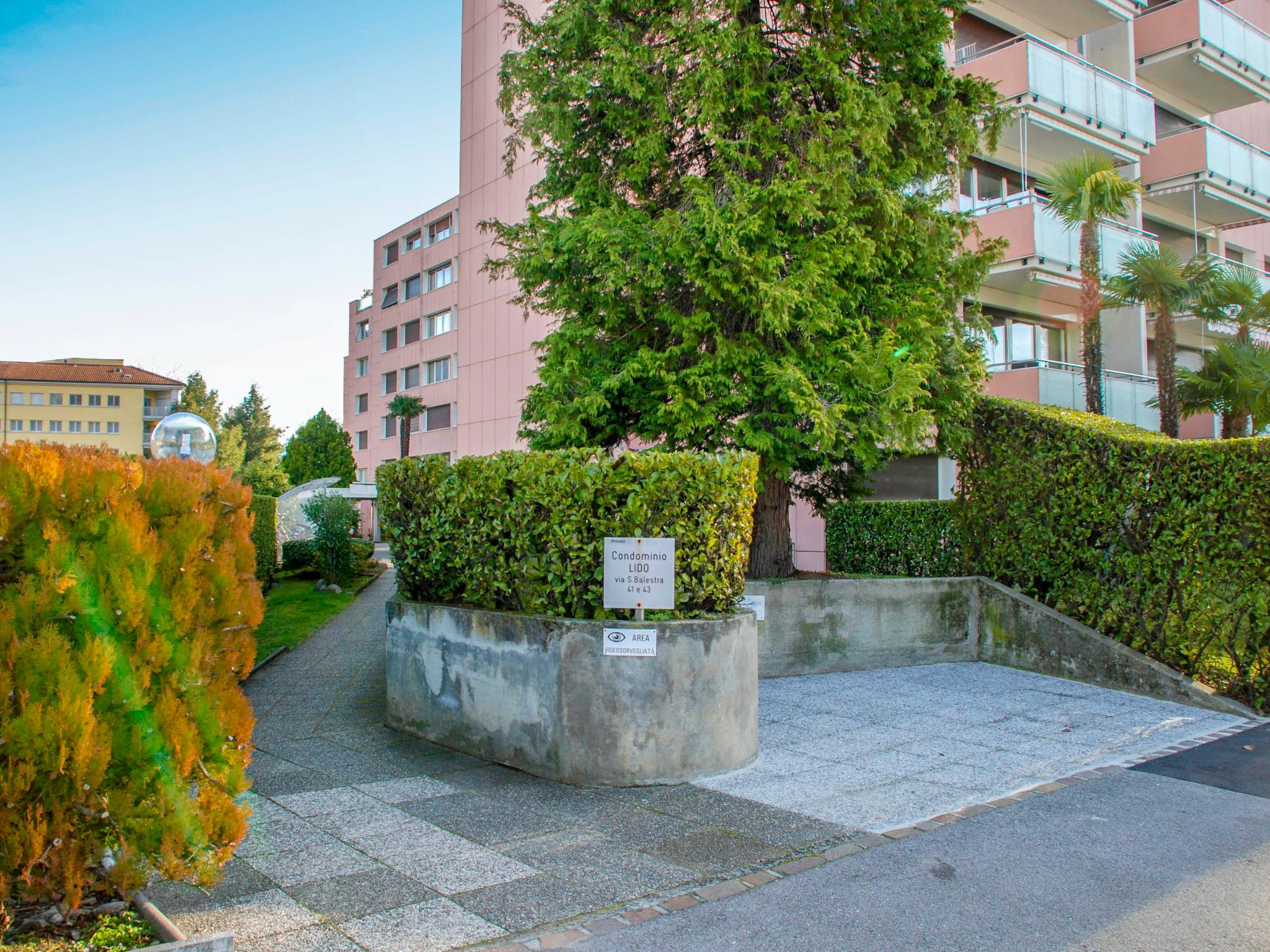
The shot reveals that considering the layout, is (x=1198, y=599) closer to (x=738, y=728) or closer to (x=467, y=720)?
(x=738, y=728)

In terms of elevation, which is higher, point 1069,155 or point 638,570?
point 1069,155

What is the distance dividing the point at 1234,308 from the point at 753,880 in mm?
18208

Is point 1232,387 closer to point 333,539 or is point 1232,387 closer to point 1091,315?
point 1091,315

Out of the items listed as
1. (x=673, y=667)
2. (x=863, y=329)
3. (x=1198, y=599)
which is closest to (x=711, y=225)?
(x=863, y=329)

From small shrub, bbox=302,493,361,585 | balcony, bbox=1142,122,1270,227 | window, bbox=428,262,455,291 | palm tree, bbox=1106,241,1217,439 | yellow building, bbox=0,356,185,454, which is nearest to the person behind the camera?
palm tree, bbox=1106,241,1217,439

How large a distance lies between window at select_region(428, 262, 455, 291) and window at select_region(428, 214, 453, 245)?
4.82ft

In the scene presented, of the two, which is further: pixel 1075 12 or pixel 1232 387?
pixel 1075 12

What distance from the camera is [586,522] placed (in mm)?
6555

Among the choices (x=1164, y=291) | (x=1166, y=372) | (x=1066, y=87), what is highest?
(x=1066, y=87)

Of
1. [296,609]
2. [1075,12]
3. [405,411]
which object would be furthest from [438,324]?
[296,609]

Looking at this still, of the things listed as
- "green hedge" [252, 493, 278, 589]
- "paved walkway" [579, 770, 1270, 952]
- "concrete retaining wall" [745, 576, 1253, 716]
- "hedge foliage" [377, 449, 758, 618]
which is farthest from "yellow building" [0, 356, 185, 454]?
"paved walkway" [579, 770, 1270, 952]

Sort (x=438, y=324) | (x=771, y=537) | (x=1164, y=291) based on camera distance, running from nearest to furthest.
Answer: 1. (x=771, y=537)
2. (x=1164, y=291)
3. (x=438, y=324)

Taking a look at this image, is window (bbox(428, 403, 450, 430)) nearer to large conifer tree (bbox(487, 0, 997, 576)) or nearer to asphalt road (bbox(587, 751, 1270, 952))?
large conifer tree (bbox(487, 0, 997, 576))

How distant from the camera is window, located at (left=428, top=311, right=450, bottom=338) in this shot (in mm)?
47688
